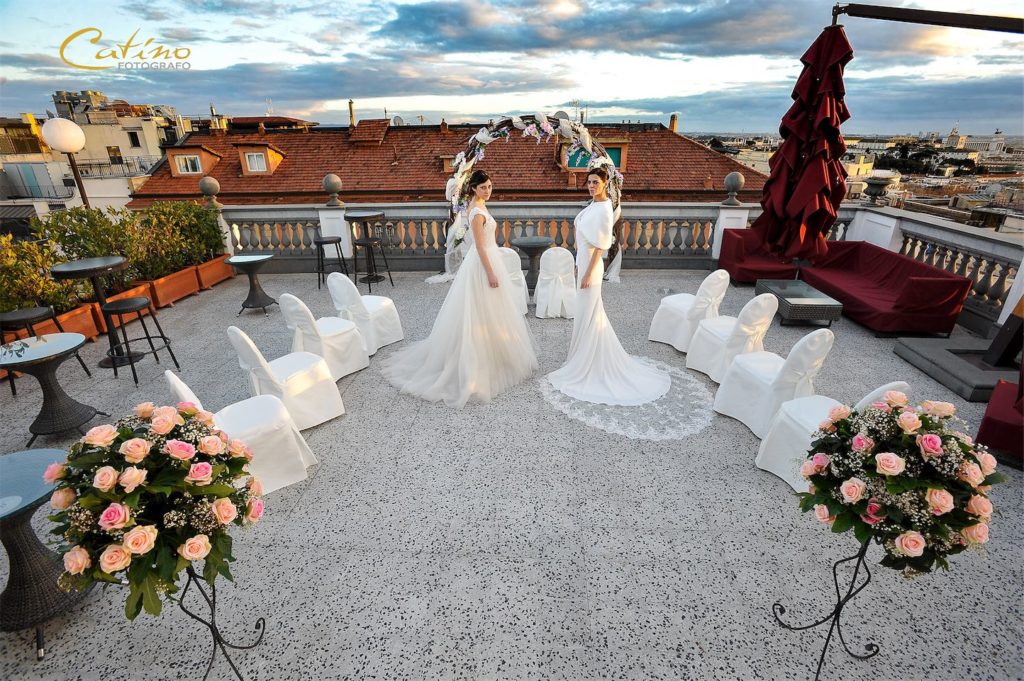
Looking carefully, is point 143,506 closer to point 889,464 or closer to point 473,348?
point 889,464

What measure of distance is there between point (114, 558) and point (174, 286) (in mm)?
7374

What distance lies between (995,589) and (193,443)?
4305 millimetres

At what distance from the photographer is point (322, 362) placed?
4320mm

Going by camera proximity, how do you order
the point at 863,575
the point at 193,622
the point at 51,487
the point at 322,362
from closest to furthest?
the point at 51,487, the point at 193,622, the point at 863,575, the point at 322,362

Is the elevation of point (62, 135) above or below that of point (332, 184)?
above

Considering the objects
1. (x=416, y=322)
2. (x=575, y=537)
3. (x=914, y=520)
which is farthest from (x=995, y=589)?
(x=416, y=322)

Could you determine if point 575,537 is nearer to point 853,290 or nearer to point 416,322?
point 416,322

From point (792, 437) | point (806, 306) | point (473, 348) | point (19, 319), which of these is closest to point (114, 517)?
point (473, 348)

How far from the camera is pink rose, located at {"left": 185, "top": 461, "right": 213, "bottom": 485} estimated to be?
171cm

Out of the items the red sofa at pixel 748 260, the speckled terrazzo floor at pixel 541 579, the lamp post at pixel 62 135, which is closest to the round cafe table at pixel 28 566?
the speckled terrazzo floor at pixel 541 579

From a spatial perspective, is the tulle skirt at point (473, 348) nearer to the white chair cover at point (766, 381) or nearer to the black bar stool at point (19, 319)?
the white chair cover at point (766, 381)

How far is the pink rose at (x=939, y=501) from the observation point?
1.68m

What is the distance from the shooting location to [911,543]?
5.57 ft

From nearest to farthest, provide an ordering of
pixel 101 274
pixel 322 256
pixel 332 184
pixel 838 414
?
pixel 838 414, pixel 101 274, pixel 332 184, pixel 322 256
